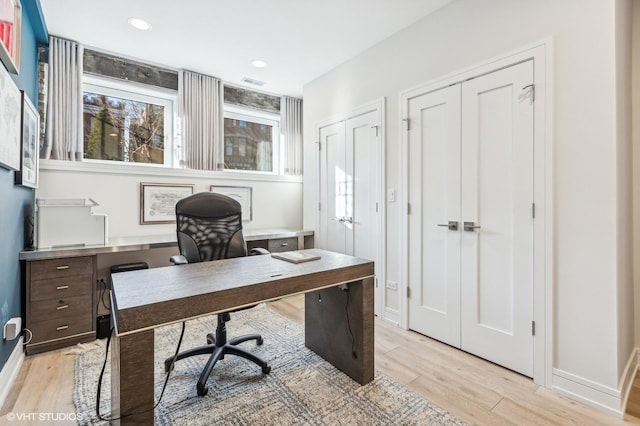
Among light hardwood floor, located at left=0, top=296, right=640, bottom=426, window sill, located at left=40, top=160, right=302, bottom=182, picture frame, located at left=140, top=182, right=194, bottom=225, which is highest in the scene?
window sill, located at left=40, top=160, right=302, bottom=182

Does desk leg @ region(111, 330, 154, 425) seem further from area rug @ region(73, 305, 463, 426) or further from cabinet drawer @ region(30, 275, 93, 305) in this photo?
cabinet drawer @ region(30, 275, 93, 305)

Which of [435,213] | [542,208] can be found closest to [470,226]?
[435,213]

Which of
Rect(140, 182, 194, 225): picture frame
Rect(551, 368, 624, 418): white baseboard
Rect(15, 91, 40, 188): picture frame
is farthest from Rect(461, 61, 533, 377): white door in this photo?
Rect(15, 91, 40, 188): picture frame

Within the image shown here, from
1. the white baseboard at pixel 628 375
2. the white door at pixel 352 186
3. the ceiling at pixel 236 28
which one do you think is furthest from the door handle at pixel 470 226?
the ceiling at pixel 236 28

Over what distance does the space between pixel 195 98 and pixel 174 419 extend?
131 inches

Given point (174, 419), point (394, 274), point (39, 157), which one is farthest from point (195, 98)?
point (174, 419)

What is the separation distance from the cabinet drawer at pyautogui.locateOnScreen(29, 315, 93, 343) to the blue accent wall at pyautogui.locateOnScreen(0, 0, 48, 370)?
0.53ft

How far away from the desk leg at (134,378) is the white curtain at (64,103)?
2686mm

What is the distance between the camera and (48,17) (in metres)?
2.60

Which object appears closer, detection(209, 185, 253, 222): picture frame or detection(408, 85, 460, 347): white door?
detection(408, 85, 460, 347): white door

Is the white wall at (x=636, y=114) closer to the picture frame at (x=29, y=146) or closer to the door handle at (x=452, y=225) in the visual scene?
the door handle at (x=452, y=225)

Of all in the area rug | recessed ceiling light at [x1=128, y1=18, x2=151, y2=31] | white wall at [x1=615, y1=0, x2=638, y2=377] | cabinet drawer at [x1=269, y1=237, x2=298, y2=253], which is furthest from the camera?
cabinet drawer at [x1=269, y1=237, x2=298, y2=253]

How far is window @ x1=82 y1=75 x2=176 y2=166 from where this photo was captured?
10.6ft

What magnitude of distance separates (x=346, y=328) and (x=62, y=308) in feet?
7.49
